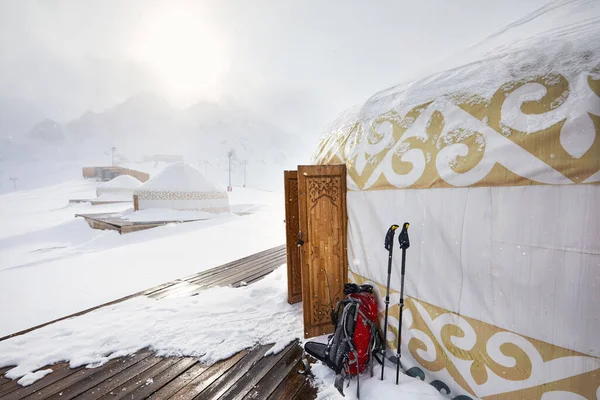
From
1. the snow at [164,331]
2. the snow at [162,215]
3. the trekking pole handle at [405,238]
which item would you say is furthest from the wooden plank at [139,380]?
the snow at [162,215]

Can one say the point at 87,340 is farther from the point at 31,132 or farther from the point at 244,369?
the point at 31,132

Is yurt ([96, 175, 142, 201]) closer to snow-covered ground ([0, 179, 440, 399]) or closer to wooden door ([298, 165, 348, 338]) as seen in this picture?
snow-covered ground ([0, 179, 440, 399])

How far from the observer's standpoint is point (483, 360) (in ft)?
6.15

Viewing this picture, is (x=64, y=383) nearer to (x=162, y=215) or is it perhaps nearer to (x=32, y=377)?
(x=32, y=377)

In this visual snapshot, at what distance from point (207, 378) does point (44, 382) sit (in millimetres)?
1478

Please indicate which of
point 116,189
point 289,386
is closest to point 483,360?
point 289,386

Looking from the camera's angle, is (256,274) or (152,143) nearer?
(256,274)

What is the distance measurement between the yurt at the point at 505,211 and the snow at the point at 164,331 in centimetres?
159

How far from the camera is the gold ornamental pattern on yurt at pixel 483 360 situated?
1.53 m

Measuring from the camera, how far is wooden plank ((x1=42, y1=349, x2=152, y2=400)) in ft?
7.20

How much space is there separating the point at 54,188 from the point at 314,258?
5139 centimetres

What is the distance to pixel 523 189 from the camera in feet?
5.42

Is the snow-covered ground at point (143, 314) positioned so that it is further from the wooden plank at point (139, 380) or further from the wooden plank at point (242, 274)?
the wooden plank at point (242, 274)

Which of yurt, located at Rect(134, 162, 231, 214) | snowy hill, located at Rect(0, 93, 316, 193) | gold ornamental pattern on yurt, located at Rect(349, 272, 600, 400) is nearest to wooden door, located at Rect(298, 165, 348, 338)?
gold ornamental pattern on yurt, located at Rect(349, 272, 600, 400)
